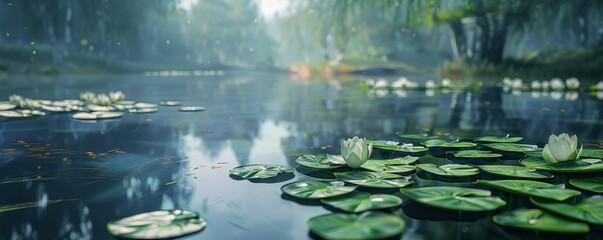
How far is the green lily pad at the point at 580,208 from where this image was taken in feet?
6.14

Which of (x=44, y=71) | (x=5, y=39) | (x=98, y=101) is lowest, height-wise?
(x=98, y=101)

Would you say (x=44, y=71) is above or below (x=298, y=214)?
above

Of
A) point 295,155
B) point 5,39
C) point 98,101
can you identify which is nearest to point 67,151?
point 295,155

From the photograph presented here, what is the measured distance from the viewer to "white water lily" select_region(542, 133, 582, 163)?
2.82 meters

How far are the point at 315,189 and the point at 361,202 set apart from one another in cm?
33

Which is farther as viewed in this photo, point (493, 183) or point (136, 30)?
point (136, 30)

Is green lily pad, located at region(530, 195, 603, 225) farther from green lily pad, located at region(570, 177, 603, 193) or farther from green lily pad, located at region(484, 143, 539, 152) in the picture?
green lily pad, located at region(484, 143, 539, 152)

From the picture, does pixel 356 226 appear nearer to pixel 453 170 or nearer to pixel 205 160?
pixel 453 170

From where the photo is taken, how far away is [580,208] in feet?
6.52

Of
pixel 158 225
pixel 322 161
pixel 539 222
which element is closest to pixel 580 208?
pixel 539 222

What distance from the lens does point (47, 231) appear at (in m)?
1.88

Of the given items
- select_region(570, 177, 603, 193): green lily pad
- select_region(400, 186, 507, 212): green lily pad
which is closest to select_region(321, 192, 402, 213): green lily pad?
select_region(400, 186, 507, 212): green lily pad

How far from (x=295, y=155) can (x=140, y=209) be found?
1.65 m

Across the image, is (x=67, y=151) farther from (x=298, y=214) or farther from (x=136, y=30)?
(x=136, y=30)
